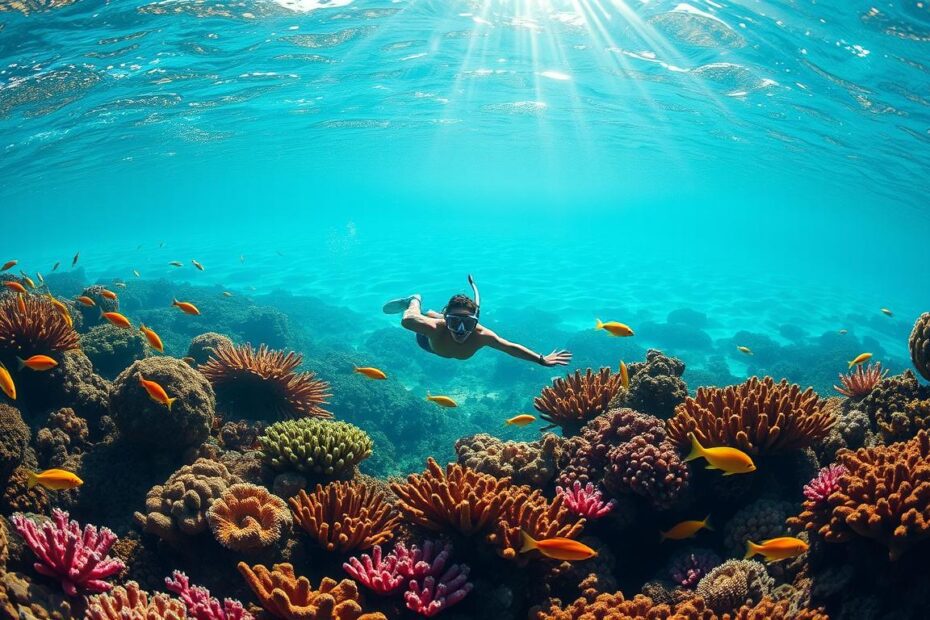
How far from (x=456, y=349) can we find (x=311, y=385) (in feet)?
10.8

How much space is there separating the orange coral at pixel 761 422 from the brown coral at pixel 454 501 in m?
2.30

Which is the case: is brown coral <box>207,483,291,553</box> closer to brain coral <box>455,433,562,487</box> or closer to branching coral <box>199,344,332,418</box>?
brain coral <box>455,433,562,487</box>

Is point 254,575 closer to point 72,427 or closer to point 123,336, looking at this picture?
point 72,427

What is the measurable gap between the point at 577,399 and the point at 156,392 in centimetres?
541

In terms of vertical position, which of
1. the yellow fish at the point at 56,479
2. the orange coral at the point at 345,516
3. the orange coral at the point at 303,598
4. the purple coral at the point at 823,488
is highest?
the yellow fish at the point at 56,479

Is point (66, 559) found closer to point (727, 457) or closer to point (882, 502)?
point (727, 457)

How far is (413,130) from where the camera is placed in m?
45.0

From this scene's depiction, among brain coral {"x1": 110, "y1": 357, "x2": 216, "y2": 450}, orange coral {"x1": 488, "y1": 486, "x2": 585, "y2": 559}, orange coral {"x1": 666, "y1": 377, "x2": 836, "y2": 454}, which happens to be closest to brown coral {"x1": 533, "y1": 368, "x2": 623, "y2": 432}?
orange coral {"x1": 666, "y1": 377, "x2": 836, "y2": 454}

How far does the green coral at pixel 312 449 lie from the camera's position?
5414mm

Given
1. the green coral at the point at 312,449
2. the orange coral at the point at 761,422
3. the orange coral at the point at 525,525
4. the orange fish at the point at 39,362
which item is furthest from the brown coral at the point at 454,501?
the orange fish at the point at 39,362

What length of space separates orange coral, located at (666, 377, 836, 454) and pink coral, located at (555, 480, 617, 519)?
44.1 inches

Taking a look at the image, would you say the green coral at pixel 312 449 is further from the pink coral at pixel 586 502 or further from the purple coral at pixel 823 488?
the purple coral at pixel 823 488

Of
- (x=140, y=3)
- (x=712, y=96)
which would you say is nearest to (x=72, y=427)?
(x=140, y=3)

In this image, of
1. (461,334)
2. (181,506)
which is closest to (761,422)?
(461,334)
